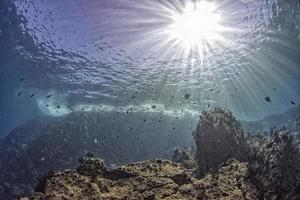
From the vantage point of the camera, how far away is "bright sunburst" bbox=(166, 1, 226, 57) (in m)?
19.5

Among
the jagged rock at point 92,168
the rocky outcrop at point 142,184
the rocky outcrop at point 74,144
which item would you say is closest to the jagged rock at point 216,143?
the rocky outcrop at point 142,184

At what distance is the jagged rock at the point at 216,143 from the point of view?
9461mm

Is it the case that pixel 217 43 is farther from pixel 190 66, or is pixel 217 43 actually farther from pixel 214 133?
pixel 214 133

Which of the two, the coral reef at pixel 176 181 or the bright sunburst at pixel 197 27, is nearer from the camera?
the coral reef at pixel 176 181

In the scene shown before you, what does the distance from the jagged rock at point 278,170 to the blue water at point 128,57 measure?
11115 millimetres

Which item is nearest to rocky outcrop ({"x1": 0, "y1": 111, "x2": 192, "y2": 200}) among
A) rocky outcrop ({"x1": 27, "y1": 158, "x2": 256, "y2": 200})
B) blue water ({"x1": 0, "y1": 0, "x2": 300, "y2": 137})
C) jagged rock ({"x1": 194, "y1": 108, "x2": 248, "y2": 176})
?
blue water ({"x1": 0, "y1": 0, "x2": 300, "y2": 137})

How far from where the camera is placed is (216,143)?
32.4ft

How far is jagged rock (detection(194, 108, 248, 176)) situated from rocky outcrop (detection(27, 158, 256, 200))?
10.0ft

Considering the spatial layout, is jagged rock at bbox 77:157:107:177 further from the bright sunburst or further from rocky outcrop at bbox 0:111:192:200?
the bright sunburst

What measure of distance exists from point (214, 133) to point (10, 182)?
16.2 metres

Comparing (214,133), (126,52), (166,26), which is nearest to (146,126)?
(126,52)

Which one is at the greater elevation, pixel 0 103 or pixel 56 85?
pixel 0 103

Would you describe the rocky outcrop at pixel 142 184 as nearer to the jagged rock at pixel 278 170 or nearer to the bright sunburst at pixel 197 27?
the jagged rock at pixel 278 170

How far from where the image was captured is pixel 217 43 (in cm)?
2355
